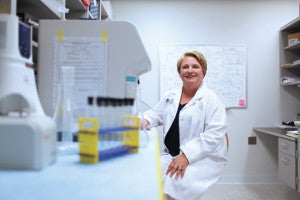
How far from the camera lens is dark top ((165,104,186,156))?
2.06 meters

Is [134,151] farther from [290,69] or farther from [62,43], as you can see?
[290,69]

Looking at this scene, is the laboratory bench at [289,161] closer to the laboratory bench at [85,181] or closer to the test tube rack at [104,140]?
the test tube rack at [104,140]

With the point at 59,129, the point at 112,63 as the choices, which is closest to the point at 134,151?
the point at 59,129

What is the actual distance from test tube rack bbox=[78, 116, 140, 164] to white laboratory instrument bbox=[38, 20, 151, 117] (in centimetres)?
33

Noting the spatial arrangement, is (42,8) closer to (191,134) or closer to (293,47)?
(191,134)

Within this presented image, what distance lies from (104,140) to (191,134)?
1308 mm

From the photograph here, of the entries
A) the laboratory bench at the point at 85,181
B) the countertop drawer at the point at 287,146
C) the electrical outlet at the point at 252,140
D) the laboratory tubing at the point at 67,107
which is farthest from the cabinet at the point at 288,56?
the laboratory bench at the point at 85,181

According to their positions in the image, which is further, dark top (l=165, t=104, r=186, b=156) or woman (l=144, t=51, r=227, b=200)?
dark top (l=165, t=104, r=186, b=156)

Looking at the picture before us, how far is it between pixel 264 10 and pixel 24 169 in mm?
3684

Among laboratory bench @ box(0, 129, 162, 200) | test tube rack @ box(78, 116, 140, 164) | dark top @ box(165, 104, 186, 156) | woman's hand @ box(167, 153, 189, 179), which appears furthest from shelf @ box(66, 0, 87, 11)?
laboratory bench @ box(0, 129, 162, 200)

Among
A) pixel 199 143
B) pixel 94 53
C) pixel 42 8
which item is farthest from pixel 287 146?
pixel 42 8

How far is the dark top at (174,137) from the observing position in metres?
2.06

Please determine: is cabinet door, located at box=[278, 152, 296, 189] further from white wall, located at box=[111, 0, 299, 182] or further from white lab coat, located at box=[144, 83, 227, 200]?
white lab coat, located at box=[144, 83, 227, 200]

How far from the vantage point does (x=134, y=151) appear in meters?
0.86
